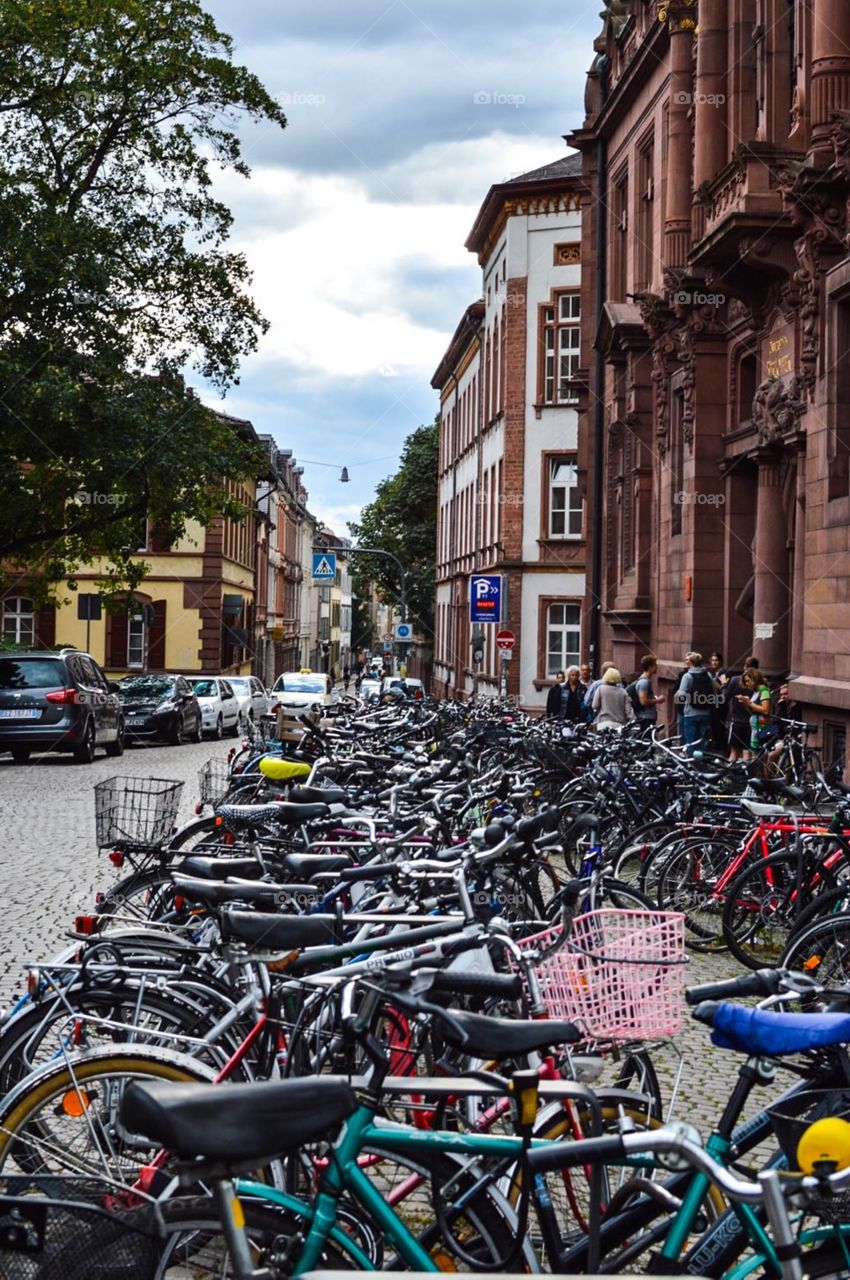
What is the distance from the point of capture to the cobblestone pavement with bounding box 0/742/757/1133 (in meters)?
6.79

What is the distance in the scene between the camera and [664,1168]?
3107mm

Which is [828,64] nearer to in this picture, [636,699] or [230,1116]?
[636,699]

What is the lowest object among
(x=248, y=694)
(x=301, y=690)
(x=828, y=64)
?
(x=248, y=694)

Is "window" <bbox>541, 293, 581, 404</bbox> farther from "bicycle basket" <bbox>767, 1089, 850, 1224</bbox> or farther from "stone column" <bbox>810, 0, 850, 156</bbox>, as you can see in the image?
"bicycle basket" <bbox>767, 1089, 850, 1224</bbox>

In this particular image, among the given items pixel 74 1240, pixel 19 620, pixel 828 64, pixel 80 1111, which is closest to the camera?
pixel 74 1240

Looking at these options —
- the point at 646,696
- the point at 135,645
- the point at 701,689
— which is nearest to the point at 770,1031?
the point at 701,689

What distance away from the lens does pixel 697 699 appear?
68.0 ft

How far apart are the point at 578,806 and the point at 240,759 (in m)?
4.59

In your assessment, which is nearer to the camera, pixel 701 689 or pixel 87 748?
pixel 701 689

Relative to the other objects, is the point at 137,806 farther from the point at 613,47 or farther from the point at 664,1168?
the point at 613,47

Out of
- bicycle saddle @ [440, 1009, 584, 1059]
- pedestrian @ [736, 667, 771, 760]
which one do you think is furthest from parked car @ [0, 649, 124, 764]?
bicycle saddle @ [440, 1009, 584, 1059]

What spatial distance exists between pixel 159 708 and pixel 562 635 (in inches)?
600

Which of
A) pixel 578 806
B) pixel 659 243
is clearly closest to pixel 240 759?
pixel 578 806

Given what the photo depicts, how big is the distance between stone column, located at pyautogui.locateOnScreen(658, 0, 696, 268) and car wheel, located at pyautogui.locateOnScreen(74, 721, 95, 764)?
11045 millimetres
